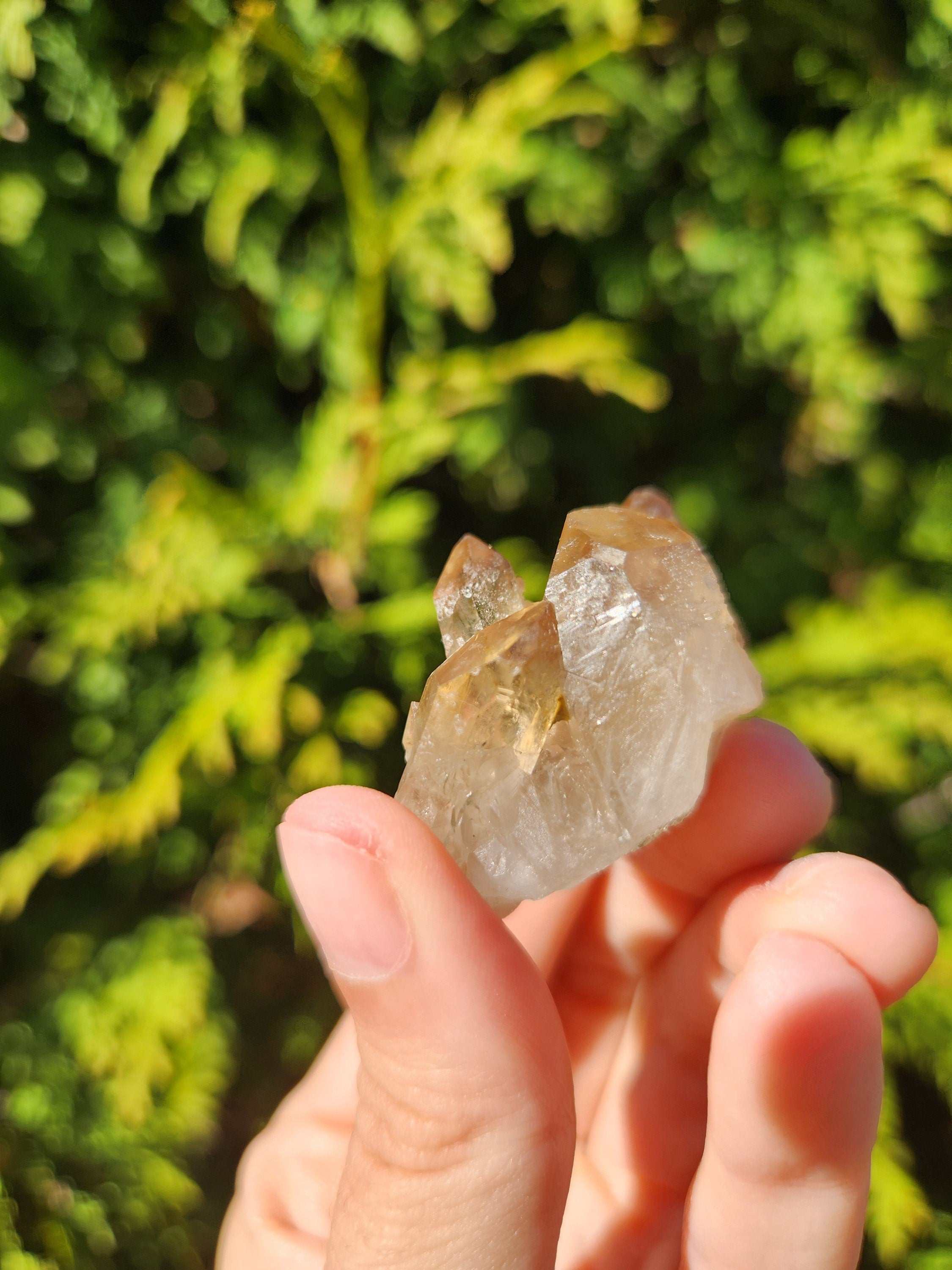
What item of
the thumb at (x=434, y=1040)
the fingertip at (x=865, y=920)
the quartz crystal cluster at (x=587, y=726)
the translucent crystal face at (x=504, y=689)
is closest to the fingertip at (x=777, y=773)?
the fingertip at (x=865, y=920)

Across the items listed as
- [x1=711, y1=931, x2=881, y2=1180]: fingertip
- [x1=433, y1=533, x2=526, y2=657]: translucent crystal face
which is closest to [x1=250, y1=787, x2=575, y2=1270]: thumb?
[x1=711, y1=931, x2=881, y2=1180]: fingertip

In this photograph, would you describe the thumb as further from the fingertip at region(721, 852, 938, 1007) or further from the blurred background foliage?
the blurred background foliage

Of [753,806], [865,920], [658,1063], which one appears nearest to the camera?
[865,920]

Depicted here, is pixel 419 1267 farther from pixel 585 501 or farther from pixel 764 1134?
pixel 585 501

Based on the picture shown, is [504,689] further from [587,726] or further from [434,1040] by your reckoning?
[434,1040]

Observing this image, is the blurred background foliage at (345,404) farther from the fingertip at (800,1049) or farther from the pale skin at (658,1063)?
the fingertip at (800,1049)

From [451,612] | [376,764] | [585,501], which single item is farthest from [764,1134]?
[585,501]

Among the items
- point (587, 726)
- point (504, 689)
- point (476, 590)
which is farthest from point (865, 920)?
point (476, 590)

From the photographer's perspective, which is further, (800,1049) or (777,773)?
(777,773)
